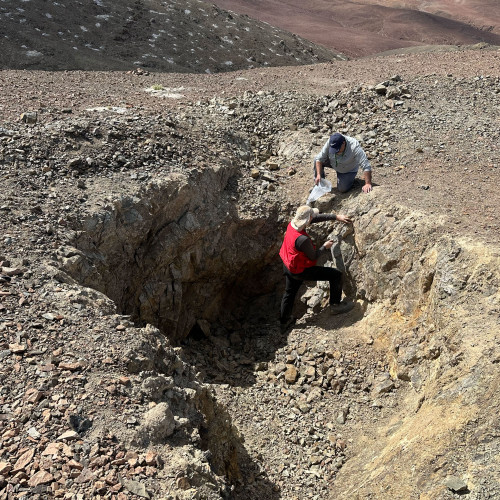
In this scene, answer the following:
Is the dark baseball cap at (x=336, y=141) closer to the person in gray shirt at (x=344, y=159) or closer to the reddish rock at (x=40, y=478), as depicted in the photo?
the person in gray shirt at (x=344, y=159)

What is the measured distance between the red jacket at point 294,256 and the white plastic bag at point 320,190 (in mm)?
1064

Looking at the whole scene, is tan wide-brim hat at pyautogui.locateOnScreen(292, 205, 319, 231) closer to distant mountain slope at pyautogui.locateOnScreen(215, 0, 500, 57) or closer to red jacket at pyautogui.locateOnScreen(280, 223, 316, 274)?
red jacket at pyautogui.locateOnScreen(280, 223, 316, 274)

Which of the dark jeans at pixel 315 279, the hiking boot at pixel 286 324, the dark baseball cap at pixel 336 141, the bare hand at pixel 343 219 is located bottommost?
A: the hiking boot at pixel 286 324

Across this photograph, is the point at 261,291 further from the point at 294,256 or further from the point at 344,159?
the point at 344,159

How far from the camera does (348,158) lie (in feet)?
25.4

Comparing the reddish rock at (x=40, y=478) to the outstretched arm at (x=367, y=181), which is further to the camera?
the outstretched arm at (x=367, y=181)

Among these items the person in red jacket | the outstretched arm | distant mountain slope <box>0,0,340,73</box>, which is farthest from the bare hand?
distant mountain slope <box>0,0,340,73</box>

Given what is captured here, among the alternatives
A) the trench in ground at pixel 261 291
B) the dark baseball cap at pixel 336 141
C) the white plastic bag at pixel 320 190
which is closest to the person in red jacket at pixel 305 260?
the trench in ground at pixel 261 291

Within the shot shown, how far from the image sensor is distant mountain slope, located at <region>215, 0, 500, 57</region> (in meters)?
35.7

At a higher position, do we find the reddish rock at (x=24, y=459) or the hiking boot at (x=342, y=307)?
the reddish rock at (x=24, y=459)

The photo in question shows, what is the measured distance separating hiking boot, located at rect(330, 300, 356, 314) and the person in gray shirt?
1775 millimetres

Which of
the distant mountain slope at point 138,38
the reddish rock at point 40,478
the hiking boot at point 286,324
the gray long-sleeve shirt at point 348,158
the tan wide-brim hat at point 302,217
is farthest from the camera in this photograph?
the distant mountain slope at point 138,38

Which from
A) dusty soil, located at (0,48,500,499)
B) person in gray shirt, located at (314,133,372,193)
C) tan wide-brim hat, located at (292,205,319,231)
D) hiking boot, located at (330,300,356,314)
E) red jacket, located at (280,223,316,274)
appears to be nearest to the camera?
dusty soil, located at (0,48,500,499)

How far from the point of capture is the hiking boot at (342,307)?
796 centimetres
